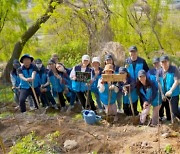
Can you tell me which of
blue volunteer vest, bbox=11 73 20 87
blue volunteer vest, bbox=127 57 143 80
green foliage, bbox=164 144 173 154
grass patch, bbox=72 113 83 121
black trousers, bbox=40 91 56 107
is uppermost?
blue volunteer vest, bbox=127 57 143 80

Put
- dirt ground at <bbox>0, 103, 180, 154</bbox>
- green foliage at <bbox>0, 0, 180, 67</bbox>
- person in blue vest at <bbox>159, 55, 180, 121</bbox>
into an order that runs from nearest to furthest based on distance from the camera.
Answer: dirt ground at <bbox>0, 103, 180, 154</bbox> → person in blue vest at <bbox>159, 55, 180, 121</bbox> → green foliage at <bbox>0, 0, 180, 67</bbox>

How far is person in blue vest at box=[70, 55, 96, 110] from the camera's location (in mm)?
9703

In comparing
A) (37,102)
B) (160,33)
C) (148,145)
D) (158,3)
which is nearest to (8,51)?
(158,3)

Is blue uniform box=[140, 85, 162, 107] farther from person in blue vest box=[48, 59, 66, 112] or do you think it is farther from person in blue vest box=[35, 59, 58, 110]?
person in blue vest box=[35, 59, 58, 110]

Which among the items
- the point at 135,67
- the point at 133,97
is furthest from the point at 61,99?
the point at 135,67

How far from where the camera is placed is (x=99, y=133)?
8.29 m

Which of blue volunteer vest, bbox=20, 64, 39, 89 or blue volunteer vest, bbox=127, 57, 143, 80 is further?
blue volunteer vest, bbox=20, 64, 39, 89

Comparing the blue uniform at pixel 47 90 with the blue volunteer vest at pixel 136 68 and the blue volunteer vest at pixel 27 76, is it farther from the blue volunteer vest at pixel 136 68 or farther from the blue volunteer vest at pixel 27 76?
the blue volunteer vest at pixel 136 68

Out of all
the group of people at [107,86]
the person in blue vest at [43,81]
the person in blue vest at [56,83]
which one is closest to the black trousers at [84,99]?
the group of people at [107,86]

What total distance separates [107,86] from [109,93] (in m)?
0.17

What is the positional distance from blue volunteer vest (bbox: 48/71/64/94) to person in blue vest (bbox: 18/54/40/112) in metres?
0.39

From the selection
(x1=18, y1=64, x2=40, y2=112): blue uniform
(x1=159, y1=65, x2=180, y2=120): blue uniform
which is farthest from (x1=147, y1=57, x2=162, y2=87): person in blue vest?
(x1=18, y1=64, x2=40, y2=112): blue uniform

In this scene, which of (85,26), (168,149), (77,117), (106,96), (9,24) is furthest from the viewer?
(9,24)

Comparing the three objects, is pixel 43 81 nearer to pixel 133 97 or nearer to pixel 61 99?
pixel 61 99
